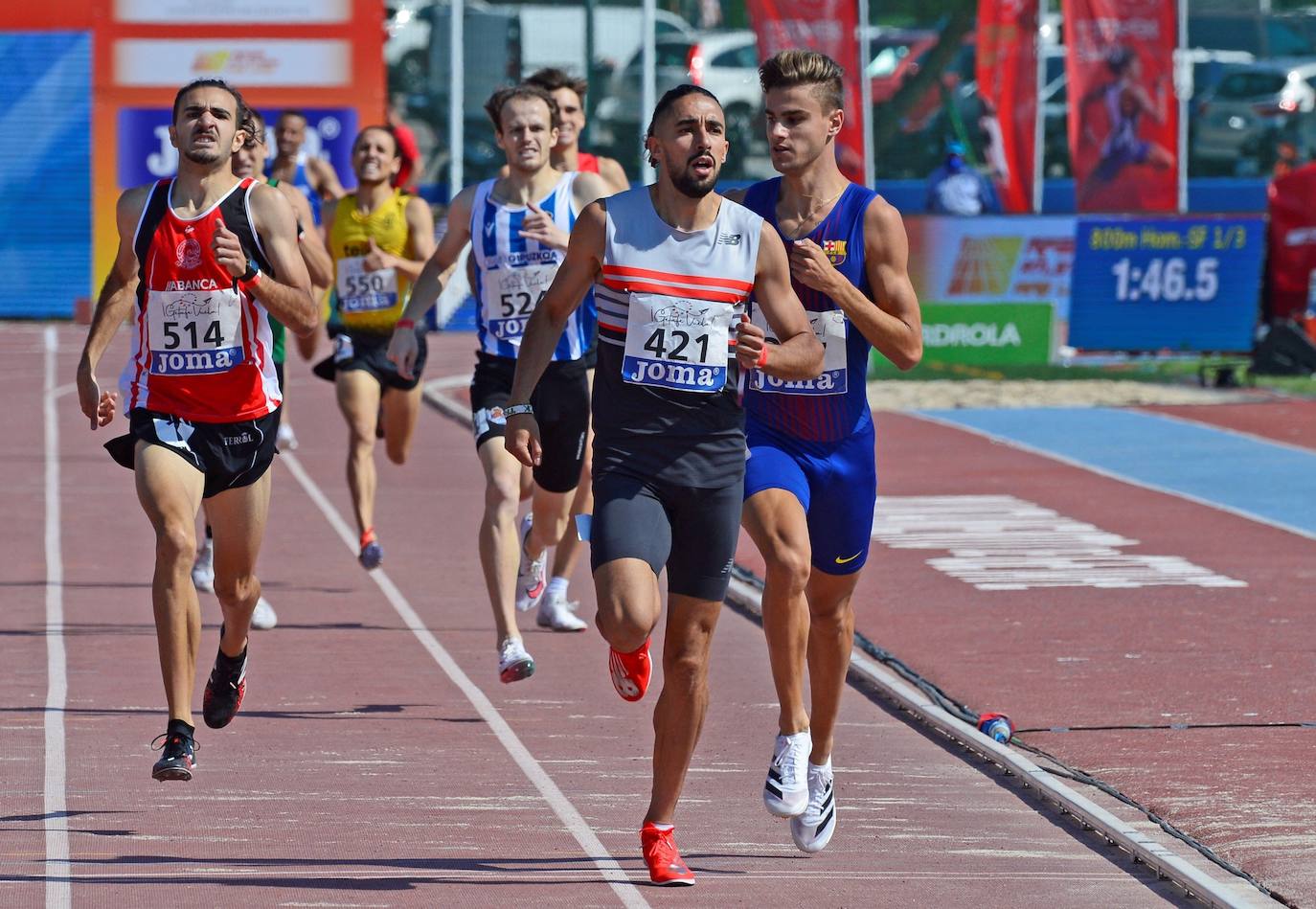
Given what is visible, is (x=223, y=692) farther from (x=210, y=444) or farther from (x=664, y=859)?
(x=664, y=859)

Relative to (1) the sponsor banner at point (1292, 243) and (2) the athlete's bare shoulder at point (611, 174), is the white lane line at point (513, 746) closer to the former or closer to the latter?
(2) the athlete's bare shoulder at point (611, 174)

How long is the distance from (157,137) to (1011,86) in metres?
10.0

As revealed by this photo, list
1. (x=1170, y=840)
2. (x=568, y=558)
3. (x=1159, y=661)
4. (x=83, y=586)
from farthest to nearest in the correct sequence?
(x=83, y=586), (x=568, y=558), (x=1159, y=661), (x=1170, y=840)

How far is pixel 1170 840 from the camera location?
6867 mm

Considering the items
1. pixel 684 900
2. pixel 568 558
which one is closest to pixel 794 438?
pixel 684 900

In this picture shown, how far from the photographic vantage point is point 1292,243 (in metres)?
21.8

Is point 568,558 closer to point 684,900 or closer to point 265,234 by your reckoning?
point 265,234

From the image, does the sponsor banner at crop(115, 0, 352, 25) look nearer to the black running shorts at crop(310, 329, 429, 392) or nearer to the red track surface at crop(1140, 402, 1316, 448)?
the red track surface at crop(1140, 402, 1316, 448)

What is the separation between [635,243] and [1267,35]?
31.1 m

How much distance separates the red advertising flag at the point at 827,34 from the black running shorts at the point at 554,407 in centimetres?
1634

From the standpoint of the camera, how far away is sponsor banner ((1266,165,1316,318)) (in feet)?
71.1

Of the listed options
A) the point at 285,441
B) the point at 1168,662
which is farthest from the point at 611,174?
the point at 285,441

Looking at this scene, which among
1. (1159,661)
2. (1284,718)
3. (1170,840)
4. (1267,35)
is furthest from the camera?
(1267,35)

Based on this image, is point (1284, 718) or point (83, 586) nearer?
point (1284, 718)
